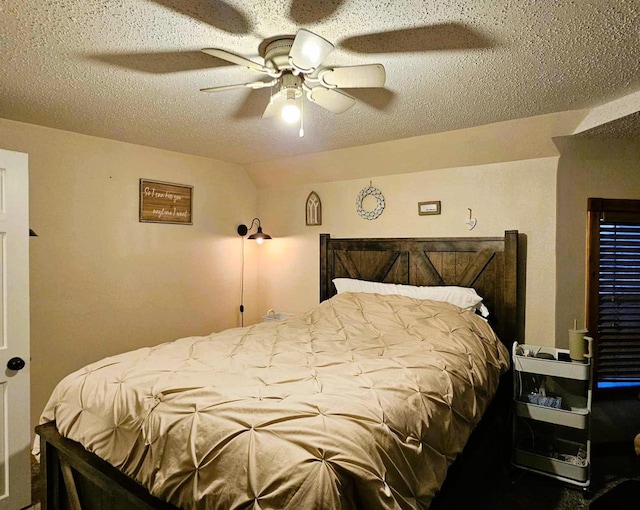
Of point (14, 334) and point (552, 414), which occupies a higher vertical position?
point (14, 334)

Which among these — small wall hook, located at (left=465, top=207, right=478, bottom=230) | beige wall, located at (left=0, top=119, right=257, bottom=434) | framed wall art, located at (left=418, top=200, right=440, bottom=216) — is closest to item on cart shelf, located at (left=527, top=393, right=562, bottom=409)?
small wall hook, located at (left=465, top=207, right=478, bottom=230)

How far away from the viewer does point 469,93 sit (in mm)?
2318

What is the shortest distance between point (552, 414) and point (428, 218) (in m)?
1.78

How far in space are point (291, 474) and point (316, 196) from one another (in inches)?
133

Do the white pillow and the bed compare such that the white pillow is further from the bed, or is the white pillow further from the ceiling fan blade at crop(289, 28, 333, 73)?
the ceiling fan blade at crop(289, 28, 333, 73)

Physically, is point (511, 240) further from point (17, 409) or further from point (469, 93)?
point (17, 409)

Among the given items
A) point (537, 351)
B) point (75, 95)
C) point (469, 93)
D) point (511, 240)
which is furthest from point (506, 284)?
point (75, 95)

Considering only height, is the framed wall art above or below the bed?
above

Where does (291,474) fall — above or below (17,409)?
above

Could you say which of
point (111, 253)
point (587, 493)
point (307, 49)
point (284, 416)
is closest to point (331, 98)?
point (307, 49)

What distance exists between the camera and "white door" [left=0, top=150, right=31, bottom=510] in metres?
2.20

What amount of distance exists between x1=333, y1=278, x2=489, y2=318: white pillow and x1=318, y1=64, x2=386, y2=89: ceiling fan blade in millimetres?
1884

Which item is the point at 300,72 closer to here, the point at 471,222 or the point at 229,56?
the point at 229,56

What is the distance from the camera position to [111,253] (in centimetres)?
340
